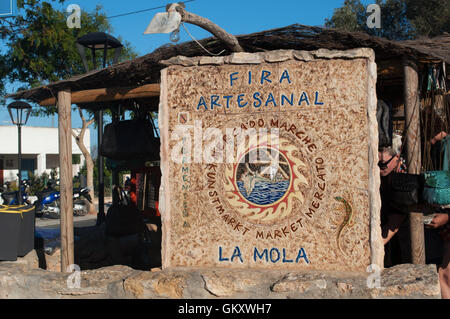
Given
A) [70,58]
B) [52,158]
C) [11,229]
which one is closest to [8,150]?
[52,158]

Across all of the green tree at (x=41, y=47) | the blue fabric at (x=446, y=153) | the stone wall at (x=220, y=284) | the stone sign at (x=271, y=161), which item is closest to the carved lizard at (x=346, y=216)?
the stone sign at (x=271, y=161)

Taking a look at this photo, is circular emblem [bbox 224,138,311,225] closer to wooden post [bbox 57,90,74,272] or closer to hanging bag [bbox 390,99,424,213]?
hanging bag [bbox 390,99,424,213]

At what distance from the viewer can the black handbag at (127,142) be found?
7.16m

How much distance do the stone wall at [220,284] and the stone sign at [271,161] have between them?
184mm

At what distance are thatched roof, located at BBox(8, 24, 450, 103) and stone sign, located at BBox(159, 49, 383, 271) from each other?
20cm

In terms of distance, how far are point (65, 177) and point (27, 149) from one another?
25655 mm

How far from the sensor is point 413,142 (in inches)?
181

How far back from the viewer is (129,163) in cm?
777

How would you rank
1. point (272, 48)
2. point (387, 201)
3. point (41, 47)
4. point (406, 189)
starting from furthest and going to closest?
1. point (41, 47)
2. point (387, 201)
3. point (272, 48)
4. point (406, 189)

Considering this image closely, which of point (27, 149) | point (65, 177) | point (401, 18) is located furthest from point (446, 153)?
point (27, 149)

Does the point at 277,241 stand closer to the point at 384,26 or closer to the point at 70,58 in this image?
the point at 70,58

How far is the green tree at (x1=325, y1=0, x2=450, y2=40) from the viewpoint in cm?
1778
